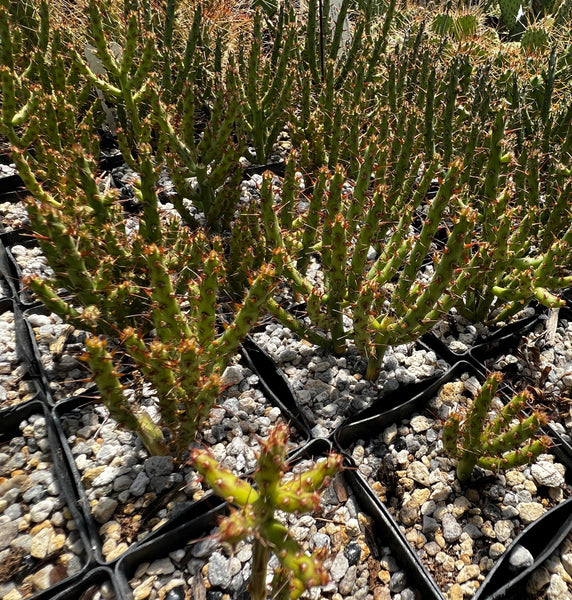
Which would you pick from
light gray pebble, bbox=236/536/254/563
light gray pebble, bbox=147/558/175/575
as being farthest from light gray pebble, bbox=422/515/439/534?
light gray pebble, bbox=147/558/175/575

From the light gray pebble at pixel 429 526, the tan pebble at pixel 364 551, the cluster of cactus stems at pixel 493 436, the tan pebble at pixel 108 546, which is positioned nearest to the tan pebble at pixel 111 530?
the tan pebble at pixel 108 546

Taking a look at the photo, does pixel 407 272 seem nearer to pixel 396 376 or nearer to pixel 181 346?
pixel 396 376

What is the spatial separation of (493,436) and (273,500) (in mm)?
928

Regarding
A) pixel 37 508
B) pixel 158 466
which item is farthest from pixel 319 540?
pixel 37 508

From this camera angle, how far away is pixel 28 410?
1.72 m

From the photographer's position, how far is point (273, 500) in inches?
35.1

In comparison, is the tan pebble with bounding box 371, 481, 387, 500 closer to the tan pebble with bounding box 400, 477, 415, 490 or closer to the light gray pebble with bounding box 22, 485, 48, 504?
the tan pebble with bounding box 400, 477, 415, 490

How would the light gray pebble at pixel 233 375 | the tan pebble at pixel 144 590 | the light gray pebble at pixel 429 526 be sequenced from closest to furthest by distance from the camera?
the tan pebble at pixel 144 590, the light gray pebble at pixel 429 526, the light gray pebble at pixel 233 375

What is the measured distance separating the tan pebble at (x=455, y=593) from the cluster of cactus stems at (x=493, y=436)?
0.37 m

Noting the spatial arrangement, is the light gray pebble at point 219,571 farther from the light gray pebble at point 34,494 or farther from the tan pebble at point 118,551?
the light gray pebble at point 34,494

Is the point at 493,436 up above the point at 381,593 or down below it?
above

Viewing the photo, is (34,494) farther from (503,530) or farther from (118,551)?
(503,530)

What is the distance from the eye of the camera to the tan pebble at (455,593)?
1350 mm

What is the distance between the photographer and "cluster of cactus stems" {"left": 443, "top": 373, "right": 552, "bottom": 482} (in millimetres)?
1405
